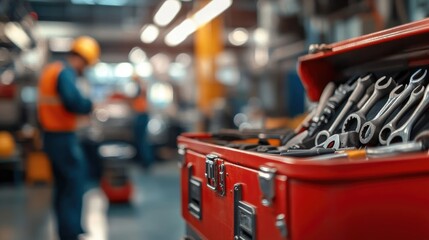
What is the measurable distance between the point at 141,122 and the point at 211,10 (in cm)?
219

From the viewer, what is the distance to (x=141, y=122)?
303 inches

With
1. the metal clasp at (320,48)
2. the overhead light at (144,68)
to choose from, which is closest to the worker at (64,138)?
the metal clasp at (320,48)

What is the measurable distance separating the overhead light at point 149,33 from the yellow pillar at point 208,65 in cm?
108

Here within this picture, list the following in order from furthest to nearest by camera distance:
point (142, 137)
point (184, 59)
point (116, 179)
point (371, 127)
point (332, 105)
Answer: point (184, 59)
point (142, 137)
point (116, 179)
point (332, 105)
point (371, 127)

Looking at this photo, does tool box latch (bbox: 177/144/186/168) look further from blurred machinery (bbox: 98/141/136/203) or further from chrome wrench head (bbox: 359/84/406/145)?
blurred machinery (bbox: 98/141/136/203)

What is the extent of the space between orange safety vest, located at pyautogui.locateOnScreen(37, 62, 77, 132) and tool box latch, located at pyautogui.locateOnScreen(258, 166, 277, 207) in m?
2.54

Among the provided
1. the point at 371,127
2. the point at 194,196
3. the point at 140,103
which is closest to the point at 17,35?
the point at 140,103

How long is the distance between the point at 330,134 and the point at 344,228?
0.67 m

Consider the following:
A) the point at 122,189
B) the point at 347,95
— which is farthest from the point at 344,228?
the point at 122,189

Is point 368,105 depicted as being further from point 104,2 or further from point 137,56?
point 137,56

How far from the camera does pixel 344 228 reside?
3.00 ft

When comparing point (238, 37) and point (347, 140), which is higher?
point (238, 37)

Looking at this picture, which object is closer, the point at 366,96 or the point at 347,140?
the point at 347,140

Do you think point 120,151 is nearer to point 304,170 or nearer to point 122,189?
point 122,189
